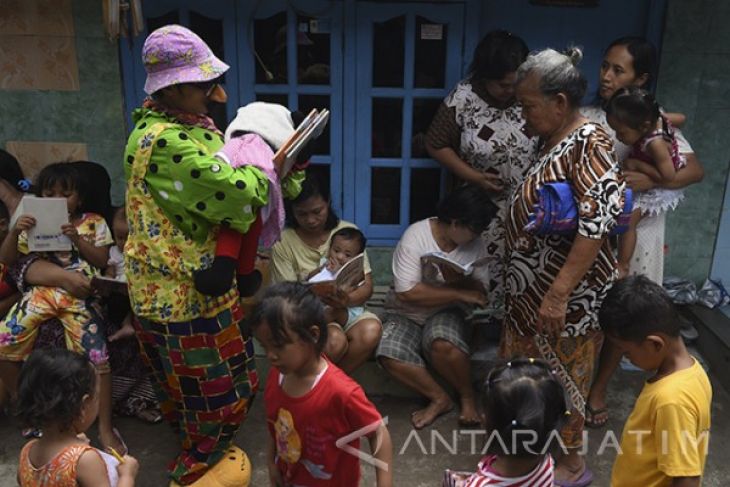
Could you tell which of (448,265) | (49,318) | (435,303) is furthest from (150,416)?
(448,265)

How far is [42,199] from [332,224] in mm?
1358

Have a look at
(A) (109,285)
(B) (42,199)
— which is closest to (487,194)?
(A) (109,285)

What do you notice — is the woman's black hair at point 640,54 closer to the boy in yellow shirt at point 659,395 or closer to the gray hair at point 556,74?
the gray hair at point 556,74

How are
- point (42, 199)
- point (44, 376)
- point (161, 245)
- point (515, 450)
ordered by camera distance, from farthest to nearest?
1. point (42, 199)
2. point (161, 245)
3. point (44, 376)
4. point (515, 450)

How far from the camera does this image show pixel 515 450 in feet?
5.68

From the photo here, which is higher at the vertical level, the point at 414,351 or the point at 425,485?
the point at 414,351

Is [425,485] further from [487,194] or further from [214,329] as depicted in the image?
[487,194]

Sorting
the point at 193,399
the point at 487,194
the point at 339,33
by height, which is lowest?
the point at 193,399

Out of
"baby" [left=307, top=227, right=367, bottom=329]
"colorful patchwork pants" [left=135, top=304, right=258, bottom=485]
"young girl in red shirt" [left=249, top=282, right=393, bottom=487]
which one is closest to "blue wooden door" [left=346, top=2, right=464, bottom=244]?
"baby" [left=307, top=227, right=367, bottom=329]

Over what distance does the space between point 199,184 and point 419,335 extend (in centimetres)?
170

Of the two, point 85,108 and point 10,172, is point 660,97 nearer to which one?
point 85,108

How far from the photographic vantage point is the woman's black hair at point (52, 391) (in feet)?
6.47

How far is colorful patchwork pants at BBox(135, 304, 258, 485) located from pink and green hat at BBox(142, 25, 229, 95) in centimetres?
87

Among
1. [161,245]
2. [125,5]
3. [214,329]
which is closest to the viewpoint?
[161,245]
